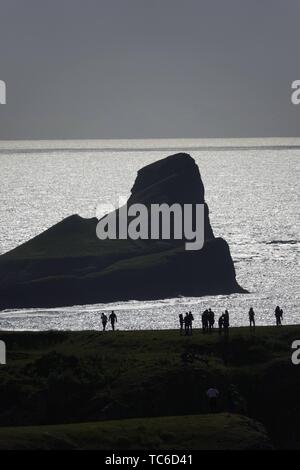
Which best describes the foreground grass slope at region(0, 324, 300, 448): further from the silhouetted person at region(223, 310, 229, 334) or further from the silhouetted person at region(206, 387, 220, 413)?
the silhouetted person at region(206, 387, 220, 413)

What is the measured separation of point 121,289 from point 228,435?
127 m

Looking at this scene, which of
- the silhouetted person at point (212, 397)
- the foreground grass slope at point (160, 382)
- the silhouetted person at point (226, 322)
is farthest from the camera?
the silhouetted person at point (226, 322)

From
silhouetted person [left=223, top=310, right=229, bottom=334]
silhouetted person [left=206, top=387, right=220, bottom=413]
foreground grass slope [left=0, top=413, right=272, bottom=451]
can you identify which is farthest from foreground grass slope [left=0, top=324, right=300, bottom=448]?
foreground grass slope [left=0, top=413, right=272, bottom=451]

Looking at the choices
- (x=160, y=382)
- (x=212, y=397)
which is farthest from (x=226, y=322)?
(x=212, y=397)

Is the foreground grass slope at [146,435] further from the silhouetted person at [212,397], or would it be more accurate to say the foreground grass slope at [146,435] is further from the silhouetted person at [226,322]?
the silhouetted person at [226,322]

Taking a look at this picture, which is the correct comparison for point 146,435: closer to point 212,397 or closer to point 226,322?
point 212,397

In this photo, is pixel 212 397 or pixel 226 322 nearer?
pixel 212 397

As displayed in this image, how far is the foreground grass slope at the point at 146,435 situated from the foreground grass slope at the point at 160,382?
6.57 metres

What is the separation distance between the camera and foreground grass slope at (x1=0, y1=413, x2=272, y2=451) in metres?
64.9

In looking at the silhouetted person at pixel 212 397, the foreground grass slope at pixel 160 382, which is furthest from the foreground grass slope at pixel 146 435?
the foreground grass slope at pixel 160 382

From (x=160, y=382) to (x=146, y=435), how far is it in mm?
11673

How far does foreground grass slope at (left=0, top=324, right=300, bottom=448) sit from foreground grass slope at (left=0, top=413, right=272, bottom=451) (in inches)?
Result: 259

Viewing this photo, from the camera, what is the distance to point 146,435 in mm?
66812

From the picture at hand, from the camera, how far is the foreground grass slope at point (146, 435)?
2554 inches
